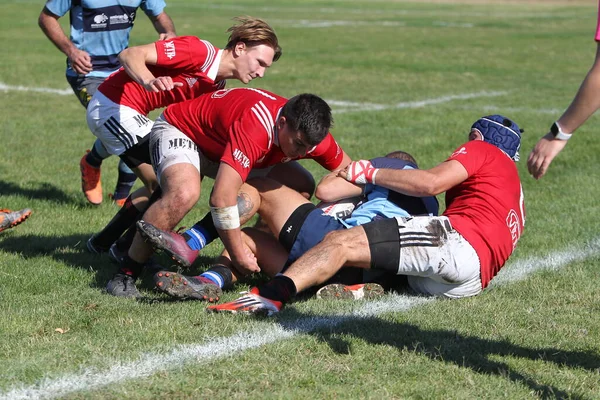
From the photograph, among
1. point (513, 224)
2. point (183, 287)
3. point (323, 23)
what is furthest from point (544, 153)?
point (323, 23)

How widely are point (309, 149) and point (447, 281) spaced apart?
1132 millimetres

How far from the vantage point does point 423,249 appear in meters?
5.32

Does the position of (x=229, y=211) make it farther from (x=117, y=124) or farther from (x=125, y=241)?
(x=117, y=124)

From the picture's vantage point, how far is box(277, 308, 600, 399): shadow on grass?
14.6 ft

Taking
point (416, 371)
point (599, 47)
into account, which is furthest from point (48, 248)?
point (599, 47)

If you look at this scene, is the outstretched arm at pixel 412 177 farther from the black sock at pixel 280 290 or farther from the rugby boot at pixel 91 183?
the rugby boot at pixel 91 183

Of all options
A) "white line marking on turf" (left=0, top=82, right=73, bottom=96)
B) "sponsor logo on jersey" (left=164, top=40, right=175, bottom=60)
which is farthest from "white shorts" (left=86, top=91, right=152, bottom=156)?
"white line marking on turf" (left=0, top=82, right=73, bottom=96)

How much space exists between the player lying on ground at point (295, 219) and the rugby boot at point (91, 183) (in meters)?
2.55

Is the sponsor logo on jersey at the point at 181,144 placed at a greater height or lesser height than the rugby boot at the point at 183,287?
greater

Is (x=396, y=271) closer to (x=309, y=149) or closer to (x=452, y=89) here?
(x=309, y=149)

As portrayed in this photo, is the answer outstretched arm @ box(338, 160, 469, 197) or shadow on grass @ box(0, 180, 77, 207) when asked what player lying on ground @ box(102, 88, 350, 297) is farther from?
shadow on grass @ box(0, 180, 77, 207)

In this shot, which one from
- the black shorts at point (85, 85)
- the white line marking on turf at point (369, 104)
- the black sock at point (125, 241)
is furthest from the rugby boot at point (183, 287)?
the white line marking on turf at point (369, 104)

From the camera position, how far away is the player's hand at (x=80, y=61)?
7.61m

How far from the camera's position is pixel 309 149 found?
5.52 metres
